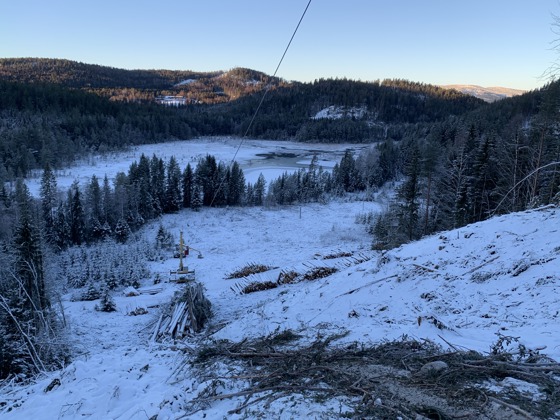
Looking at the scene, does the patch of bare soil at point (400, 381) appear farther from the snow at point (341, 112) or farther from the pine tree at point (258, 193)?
the snow at point (341, 112)

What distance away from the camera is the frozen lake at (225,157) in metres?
67.6

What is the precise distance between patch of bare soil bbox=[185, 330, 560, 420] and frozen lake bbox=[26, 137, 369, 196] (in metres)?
58.2

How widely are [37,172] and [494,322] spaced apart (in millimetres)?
79008

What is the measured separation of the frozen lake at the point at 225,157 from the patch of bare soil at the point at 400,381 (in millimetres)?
58157

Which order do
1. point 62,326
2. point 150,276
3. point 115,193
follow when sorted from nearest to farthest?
1. point 62,326
2. point 150,276
3. point 115,193

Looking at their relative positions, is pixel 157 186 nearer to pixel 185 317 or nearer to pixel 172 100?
pixel 185 317

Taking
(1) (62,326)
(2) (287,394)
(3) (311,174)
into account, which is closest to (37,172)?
(3) (311,174)

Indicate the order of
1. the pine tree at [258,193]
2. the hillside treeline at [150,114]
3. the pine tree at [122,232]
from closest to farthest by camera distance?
the pine tree at [122,232] < the pine tree at [258,193] < the hillside treeline at [150,114]

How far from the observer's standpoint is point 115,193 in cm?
4309

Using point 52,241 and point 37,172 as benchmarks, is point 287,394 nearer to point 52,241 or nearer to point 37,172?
point 52,241

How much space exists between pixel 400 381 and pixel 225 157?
86522 millimetres

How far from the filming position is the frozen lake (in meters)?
67.6

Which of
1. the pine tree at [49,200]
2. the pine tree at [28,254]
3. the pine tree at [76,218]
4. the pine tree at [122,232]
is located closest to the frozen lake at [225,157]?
the pine tree at [49,200]

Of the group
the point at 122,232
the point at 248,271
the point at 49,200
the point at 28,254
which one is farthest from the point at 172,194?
the point at 28,254
